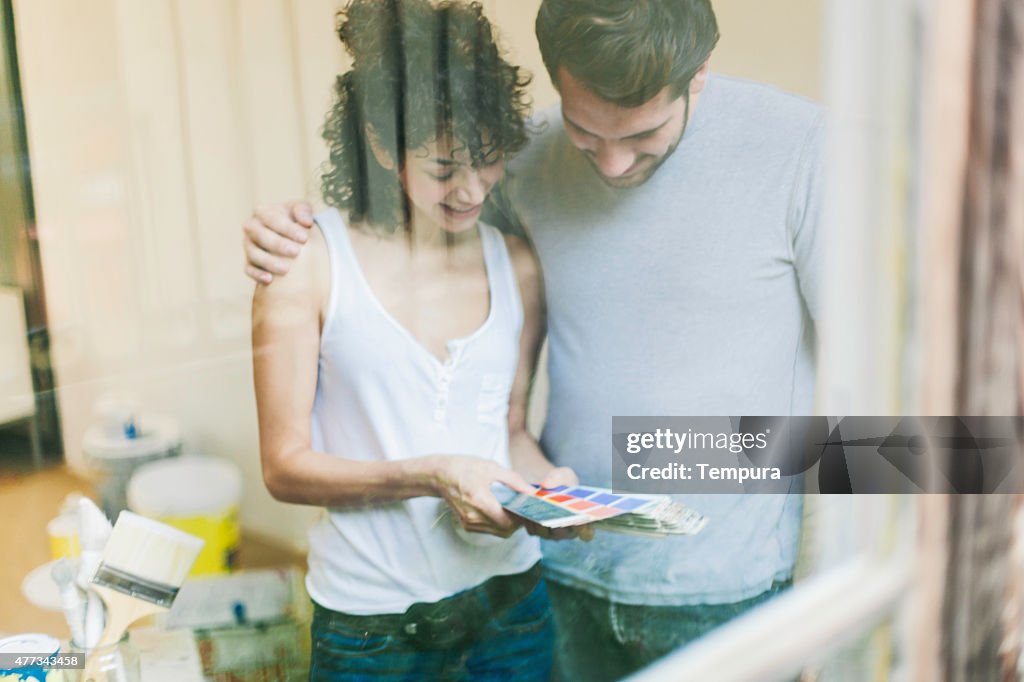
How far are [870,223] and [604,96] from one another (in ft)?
1.60

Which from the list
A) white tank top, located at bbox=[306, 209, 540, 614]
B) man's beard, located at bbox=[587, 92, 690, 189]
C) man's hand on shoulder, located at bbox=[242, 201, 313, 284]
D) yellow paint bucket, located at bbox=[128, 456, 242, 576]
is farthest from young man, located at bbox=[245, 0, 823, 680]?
yellow paint bucket, located at bbox=[128, 456, 242, 576]

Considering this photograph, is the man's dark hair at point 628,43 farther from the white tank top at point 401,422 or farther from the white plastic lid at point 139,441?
the white plastic lid at point 139,441

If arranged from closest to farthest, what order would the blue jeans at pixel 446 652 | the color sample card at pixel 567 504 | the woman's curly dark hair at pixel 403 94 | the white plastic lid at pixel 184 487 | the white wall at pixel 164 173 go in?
the white wall at pixel 164 173 → the white plastic lid at pixel 184 487 → the woman's curly dark hair at pixel 403 94 → the blue jeans at pixel 446 652 → the color sample card at pixel 567 504

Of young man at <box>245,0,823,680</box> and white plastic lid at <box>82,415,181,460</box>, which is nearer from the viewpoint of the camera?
white plastic lid at <box>82,415,181,460</box>

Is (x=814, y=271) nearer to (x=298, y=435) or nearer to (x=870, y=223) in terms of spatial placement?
(x=870, y=223)

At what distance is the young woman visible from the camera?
1139mm

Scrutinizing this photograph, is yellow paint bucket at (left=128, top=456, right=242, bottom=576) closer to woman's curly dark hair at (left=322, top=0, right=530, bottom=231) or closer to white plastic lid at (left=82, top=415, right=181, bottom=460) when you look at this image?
white plastic lid at (left=82, top=415, right=181, bottom=460)

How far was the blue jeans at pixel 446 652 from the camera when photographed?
1229 millimetres

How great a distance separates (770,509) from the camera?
153cm

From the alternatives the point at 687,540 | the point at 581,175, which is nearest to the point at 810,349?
the point at 687,540

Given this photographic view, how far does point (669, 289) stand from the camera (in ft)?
4.75

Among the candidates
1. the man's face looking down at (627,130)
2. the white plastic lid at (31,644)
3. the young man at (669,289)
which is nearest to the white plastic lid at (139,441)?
the white plastic lid at (31,644)

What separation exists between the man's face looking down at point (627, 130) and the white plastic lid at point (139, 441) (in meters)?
0.73

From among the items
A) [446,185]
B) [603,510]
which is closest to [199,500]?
[446,185]
